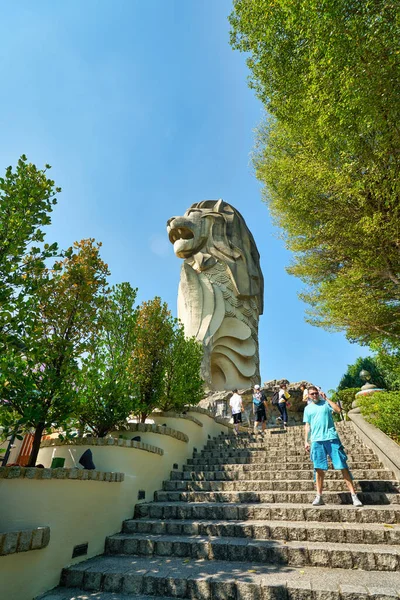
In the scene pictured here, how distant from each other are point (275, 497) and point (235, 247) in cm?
1442

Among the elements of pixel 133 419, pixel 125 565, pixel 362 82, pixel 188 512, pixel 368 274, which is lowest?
pixel 125 565

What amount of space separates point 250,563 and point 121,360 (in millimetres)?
2889

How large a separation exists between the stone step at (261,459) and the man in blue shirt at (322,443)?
4.08 ft

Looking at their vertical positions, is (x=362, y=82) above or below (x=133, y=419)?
above

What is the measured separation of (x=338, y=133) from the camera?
21.1ft

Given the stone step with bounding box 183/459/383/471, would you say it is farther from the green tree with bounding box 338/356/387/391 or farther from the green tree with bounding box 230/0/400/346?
the green tree with bounding box 338/356/387/391

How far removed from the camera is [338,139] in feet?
21.5

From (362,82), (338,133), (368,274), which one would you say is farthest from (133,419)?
(362,82)

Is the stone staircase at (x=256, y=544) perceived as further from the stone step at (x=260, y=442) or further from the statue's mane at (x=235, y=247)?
the statue's mane at (x=235, y=247)

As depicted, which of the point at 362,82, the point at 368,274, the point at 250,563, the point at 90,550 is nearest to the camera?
the point at 250,563

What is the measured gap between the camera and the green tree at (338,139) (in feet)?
18.6

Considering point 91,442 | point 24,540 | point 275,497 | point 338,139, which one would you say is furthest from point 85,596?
point 338,139

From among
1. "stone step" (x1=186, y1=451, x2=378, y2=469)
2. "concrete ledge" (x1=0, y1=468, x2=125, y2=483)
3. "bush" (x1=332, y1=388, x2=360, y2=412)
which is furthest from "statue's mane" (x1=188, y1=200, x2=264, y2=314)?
"concrete ledge" (x1=0, y1=468, x2=125, y2=483)

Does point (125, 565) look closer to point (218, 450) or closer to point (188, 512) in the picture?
point (188, 512)
